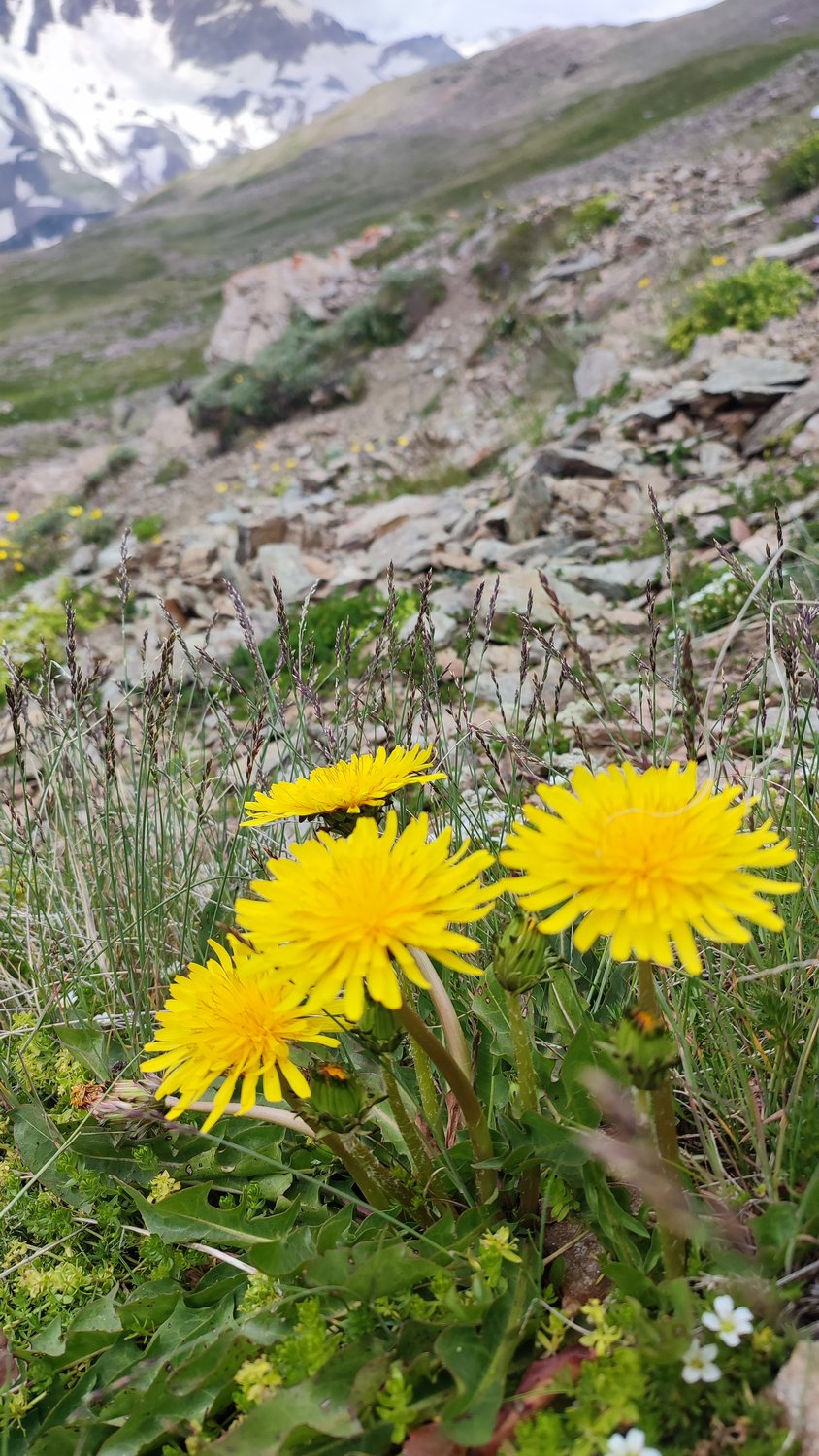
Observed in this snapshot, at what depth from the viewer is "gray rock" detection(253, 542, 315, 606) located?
5406mm

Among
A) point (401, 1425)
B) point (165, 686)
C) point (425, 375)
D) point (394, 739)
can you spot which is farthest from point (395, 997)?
point (425, 375)

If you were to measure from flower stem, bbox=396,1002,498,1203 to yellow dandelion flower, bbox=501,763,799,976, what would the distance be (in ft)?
0.80

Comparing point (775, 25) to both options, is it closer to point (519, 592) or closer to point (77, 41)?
point (519, 592)

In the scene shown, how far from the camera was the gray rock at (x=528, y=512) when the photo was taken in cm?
505

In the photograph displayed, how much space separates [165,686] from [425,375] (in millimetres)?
9099

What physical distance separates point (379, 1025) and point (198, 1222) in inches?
24.9

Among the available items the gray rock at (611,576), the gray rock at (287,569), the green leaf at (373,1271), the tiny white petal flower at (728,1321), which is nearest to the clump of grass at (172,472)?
the gray rock at (287,569)

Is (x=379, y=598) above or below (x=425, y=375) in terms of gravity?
below

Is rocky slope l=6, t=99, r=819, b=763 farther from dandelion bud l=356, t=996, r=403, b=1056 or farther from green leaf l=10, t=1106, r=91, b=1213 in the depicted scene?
green leaf l=10, t=1106, r=91, b=1213

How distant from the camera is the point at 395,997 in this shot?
0.79 m

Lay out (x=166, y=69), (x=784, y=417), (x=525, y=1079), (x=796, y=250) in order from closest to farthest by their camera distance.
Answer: (x=525, y=1079)
(x=784, y=417)
(x=796, y=250)
(x=166, y=69)

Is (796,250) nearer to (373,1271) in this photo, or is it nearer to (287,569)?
(287,569)

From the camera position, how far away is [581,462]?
5.27 m

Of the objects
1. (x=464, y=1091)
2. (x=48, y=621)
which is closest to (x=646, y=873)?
(x=464, y=1091)
